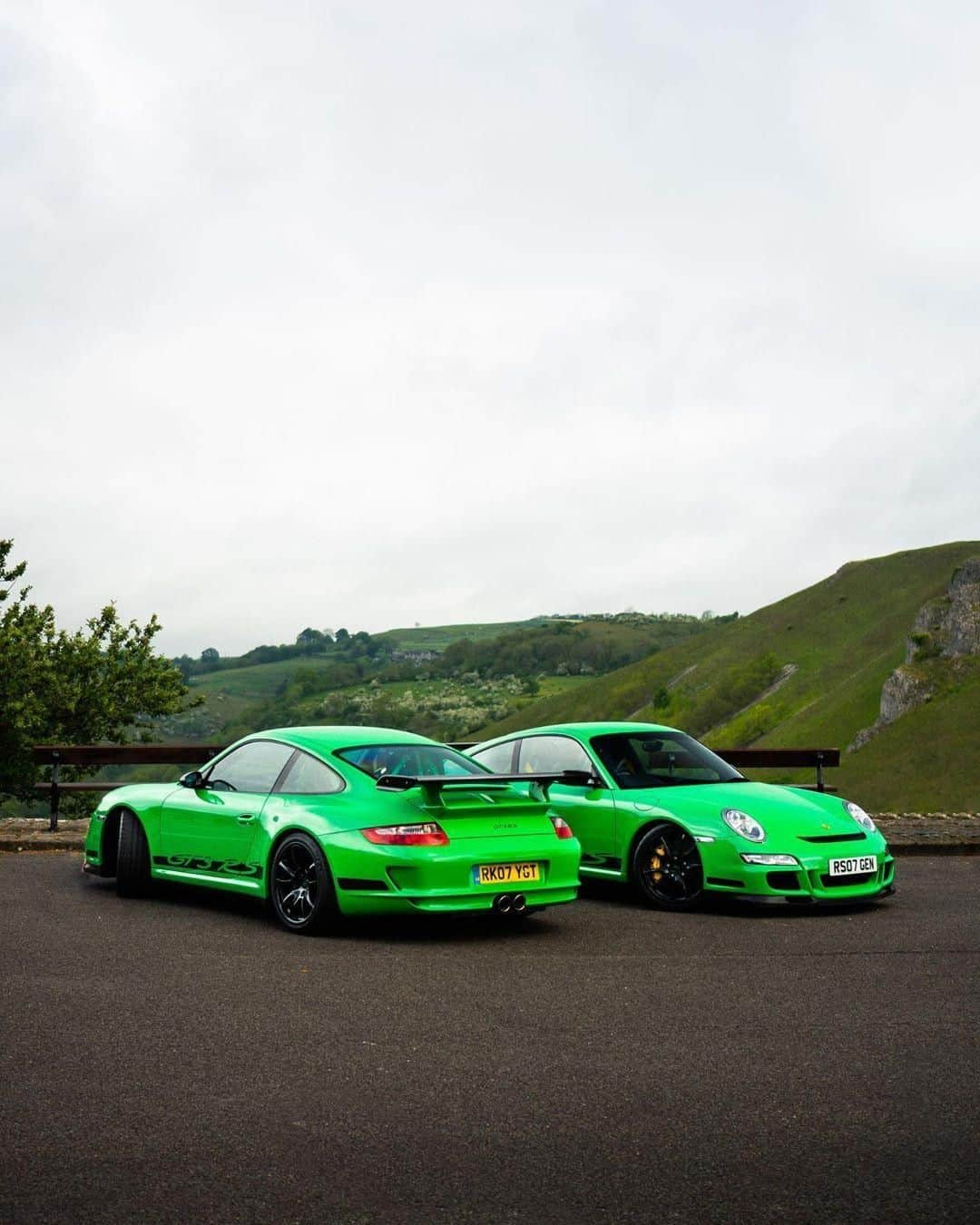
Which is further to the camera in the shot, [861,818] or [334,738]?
[861,818]

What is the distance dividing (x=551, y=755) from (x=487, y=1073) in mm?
6352

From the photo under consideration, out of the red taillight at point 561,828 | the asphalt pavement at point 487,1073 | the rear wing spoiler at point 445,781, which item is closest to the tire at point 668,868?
the asphalt pavement at point 487,1073

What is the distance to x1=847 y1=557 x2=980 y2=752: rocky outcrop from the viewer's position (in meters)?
126

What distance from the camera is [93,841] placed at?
11.5 meters

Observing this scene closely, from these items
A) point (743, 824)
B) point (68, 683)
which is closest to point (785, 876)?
point (743, 824)

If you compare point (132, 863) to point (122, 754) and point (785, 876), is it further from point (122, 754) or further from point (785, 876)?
point (122, 754)

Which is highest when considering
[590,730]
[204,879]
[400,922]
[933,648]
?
[933,648]

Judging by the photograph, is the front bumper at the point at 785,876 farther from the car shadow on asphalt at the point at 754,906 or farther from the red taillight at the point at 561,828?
the red taillight at the point at 561,828

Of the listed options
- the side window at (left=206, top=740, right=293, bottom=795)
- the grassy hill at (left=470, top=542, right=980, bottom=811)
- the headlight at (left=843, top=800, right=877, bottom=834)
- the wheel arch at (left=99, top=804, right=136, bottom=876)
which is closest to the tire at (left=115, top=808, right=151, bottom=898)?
the wheel arch at (left=99, top=804, right=136, bottom=876)

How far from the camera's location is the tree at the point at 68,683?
118 feet

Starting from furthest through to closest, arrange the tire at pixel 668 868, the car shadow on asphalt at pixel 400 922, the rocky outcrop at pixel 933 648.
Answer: the rocky outcrop at pixel 933 648 < the tire at pixel 668 868 < the car shadow on asphalt at pixel 400 922

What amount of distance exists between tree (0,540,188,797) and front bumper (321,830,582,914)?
26.8 metres

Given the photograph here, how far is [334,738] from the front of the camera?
10.3 meters

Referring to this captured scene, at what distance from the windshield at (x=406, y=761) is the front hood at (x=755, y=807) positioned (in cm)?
157
